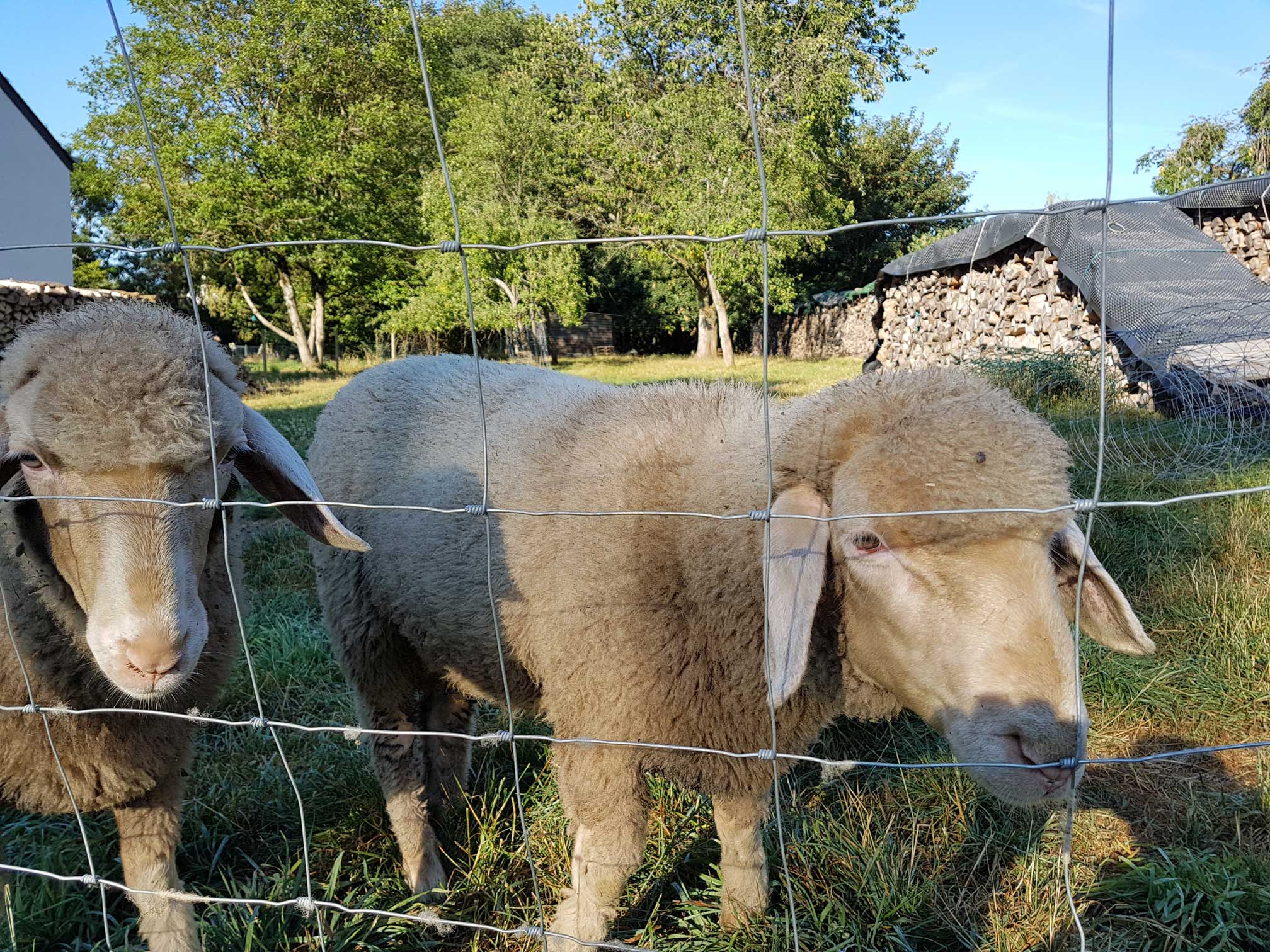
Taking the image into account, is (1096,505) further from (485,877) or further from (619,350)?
(619,350)

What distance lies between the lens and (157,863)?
222 centimetres

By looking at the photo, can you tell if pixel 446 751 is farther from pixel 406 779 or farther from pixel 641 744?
pixel 641 744

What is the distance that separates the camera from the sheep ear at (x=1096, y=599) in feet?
5.85

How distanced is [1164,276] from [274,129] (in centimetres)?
2411

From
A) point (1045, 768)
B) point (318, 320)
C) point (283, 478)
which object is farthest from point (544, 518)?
point (318, 320)

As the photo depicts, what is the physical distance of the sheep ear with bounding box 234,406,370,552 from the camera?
2170 millimetres

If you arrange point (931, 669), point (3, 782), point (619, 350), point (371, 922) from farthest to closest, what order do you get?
point (619, 350) < point (371, 922) < point (3, 782) < point (931, 669)

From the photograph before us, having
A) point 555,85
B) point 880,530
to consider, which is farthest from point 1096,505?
point 555,85

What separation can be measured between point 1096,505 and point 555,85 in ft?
95.8

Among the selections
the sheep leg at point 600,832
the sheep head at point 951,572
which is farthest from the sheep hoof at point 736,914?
the sheep head at point 951,572

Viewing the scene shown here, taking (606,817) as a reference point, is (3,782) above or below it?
above

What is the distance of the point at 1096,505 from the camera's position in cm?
137

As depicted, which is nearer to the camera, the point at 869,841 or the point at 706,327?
the point at 869,841

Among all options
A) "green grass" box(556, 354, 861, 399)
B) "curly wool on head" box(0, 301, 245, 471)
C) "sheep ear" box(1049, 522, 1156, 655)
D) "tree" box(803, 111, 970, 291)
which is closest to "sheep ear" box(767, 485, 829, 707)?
"sheep ear" box(1049, 522, 1156, 655)
